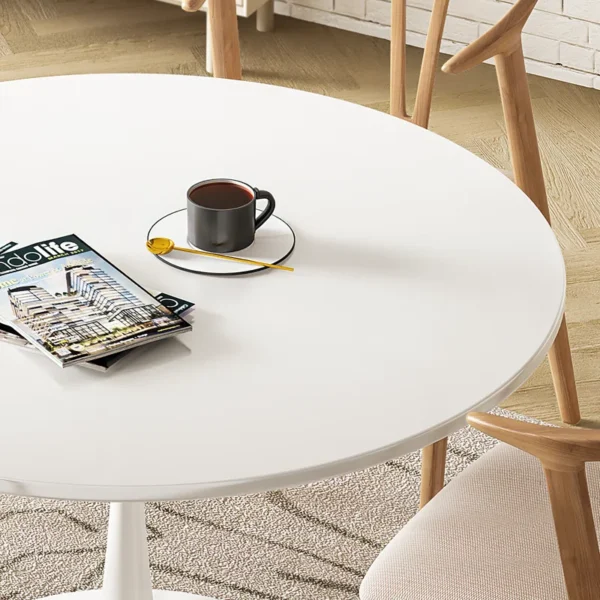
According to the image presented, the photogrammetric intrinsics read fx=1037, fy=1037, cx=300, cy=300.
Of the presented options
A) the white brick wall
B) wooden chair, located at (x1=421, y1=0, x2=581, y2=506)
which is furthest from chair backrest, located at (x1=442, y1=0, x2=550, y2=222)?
the white brick wall

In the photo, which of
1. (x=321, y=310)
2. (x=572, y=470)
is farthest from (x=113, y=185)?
(x=572, y=470)

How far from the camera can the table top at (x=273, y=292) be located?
0.94 m

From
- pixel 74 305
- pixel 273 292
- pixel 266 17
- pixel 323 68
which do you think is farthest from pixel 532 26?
pixel 74 305

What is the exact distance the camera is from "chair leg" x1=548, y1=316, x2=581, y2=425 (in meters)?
1.96

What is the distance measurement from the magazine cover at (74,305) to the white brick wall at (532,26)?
264 centimetres

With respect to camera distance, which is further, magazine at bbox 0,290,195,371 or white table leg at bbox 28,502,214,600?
white table leg at bbox 28,502,214,600

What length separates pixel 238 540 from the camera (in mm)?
1768

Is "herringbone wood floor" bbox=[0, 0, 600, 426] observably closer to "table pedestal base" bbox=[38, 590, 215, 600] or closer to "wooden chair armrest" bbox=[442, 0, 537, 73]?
"wooden chair armrest" bbox=[442, 0, 537, 73]

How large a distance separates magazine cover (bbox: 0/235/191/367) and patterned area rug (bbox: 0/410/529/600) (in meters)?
0.72

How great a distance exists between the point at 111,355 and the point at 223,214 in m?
0.24

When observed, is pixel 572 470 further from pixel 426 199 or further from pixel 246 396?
pixel 426 199

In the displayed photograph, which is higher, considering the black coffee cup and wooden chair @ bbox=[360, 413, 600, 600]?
the black coffee cup

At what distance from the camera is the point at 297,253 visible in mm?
A: 1235

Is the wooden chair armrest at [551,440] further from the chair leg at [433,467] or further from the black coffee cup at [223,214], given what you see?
the chair leg at [433,467]
